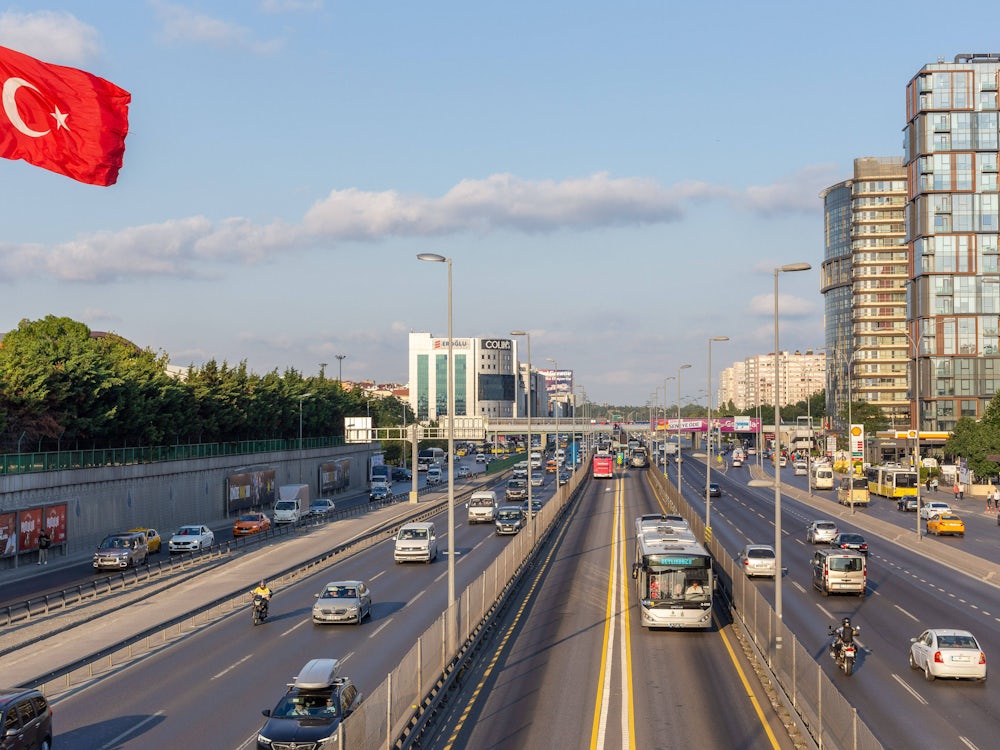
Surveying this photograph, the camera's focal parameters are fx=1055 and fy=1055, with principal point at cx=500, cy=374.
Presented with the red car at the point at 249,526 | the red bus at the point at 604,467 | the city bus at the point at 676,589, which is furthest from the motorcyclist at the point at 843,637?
the red bus at the point at 604,467

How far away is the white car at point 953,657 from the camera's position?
2873cm

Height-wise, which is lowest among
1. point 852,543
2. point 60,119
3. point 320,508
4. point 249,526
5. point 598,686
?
point 320,508

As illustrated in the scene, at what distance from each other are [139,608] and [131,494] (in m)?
29.3

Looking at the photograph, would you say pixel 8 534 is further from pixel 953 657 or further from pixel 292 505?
pixel 953 657

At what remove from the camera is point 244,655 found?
32125 mm

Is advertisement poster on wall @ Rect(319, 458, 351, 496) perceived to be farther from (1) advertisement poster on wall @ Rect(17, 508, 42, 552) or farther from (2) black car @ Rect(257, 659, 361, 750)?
(2) black car @ Rect(257, 659, 361, 750)

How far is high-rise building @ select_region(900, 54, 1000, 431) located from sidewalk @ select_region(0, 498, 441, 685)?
10096 cm

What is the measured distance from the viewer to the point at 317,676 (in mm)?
22109

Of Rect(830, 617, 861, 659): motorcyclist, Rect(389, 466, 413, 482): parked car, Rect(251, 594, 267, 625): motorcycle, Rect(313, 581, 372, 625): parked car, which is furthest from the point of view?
Rect(389, 466, 413, 482): parked car

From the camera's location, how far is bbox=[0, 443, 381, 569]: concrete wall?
188ft

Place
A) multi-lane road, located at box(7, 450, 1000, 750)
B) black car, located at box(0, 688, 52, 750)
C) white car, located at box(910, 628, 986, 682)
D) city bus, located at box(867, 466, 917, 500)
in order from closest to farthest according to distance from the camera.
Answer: black car, located at box(0, 688, 52, 750) < multi-lane road, located at box(7, 450, 1000, 750) < white car, located at box(910, 628, 986, 682) < city bus, located at box(867, 466, 917, 500)

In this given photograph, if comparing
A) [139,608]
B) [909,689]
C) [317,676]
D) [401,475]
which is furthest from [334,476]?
[317,676]

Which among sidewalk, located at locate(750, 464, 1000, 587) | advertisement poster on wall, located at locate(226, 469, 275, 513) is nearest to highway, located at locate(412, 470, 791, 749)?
sidewalk, located at locate(750, 464, 1000, 587)

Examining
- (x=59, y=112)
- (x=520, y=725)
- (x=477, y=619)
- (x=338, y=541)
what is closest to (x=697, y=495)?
(x=338, y=541)
